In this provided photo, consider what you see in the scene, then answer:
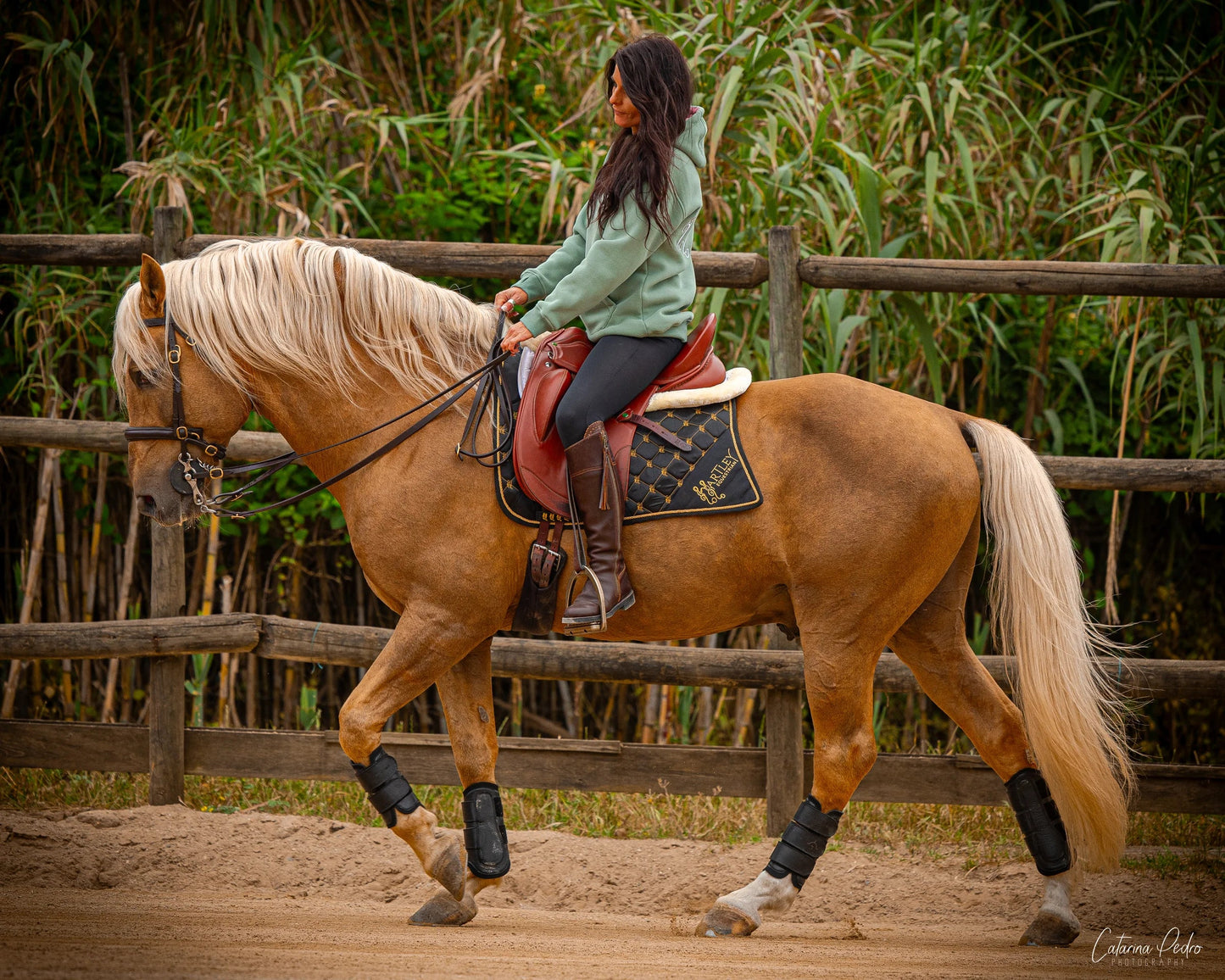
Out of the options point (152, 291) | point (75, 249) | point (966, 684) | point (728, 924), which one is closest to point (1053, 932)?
point (966, 684)

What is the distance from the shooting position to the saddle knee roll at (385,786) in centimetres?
340

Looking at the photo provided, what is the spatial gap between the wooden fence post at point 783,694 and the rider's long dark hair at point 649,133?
1324mm

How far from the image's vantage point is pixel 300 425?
3.54 meters

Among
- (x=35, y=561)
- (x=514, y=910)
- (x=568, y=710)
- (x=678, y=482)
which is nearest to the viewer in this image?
(x=678, y=482)

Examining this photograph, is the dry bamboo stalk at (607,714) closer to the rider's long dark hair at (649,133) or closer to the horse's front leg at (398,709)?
the horse's front leg at (398,709)

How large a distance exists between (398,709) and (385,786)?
0.24 m

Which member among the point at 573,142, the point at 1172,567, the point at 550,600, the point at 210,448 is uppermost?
the point at 573,142

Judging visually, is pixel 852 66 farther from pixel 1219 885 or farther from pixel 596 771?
pixel 1219 885

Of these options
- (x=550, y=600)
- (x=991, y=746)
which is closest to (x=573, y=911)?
(x=550, y=600)

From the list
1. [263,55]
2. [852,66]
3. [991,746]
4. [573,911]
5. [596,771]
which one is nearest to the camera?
[991,746]

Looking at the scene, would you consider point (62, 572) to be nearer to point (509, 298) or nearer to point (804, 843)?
point (509, 298)

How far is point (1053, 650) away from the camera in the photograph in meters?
3.57

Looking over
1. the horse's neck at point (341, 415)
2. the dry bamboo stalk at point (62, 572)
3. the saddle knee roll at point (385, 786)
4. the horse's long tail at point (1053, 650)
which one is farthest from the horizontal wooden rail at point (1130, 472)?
the saddle knee roll at point (385, 786)

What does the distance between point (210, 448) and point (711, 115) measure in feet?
9.42
